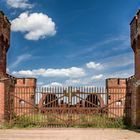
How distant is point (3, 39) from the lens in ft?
75.3

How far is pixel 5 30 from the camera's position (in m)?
23.3

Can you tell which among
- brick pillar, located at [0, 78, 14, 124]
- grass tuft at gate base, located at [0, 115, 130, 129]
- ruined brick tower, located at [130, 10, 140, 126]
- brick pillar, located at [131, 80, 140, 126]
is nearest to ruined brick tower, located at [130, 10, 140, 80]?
ruined brick tower, located at [130, 10, 140, 126]

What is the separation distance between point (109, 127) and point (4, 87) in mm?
6504

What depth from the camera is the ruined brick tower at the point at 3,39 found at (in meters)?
22.2

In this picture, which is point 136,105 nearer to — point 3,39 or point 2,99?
point 2,99

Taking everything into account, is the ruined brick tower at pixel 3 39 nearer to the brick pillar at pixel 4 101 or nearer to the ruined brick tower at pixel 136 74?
the brick pillar at pixel 4 101

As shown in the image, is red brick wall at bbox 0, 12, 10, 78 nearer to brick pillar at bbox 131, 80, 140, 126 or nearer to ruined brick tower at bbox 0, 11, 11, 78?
ruined brick tower at bbox 0, 11, 11, 78

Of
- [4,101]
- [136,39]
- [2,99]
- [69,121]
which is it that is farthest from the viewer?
[69,121]

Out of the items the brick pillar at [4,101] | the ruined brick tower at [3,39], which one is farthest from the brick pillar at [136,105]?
the ruined brick tower at [3,39]

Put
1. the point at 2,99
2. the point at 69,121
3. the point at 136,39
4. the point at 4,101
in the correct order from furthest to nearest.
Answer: the point at 69,121 < the point at 136,39 < the point at 4,101 < the point at 2,99

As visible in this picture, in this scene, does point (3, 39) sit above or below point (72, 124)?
above

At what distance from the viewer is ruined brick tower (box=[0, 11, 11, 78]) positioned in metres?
22.2

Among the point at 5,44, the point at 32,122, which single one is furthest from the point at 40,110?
the point at 5,44

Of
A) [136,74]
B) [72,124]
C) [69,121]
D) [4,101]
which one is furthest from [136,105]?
[4,101]
